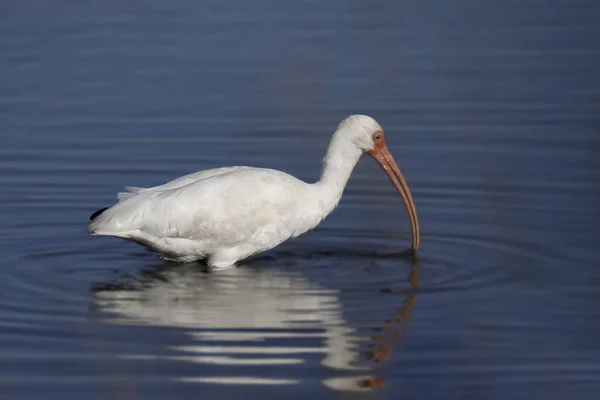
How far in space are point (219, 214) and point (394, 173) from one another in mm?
1688

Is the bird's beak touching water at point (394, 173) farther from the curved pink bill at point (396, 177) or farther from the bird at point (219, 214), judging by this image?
the bird at point (219, 214)

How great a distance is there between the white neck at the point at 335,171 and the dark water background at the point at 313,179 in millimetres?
467

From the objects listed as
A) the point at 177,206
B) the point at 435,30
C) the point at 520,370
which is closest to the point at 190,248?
the point at 177,206

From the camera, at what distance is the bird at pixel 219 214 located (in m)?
11.1

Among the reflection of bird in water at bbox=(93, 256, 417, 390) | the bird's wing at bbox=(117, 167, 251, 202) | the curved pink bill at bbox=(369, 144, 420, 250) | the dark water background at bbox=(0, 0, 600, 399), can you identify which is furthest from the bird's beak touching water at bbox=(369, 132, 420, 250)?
the bird's wing at bbox=(117, 167, 251, 202)

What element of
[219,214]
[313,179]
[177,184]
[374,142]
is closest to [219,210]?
[219,214]

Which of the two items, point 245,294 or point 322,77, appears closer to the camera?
point 245,294

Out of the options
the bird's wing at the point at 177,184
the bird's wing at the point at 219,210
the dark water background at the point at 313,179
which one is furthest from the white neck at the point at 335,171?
the bird's wing at the point at 177,184

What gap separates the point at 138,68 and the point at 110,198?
4739mm

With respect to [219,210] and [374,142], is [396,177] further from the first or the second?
[219,210]

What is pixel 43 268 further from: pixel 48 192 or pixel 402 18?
pixel 402 18

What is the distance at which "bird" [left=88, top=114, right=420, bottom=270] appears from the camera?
11.1 meters

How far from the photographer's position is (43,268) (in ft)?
36.7

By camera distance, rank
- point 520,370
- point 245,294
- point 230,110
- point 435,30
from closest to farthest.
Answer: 1. point 520,370
2. point 245,294
3. point 230,110
4. point 435,30
